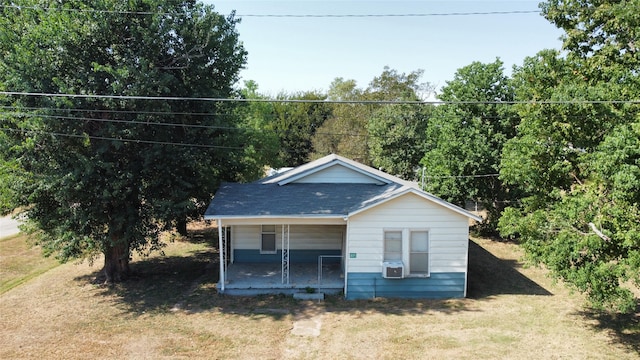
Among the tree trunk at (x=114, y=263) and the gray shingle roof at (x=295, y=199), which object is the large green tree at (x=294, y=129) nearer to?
the gray shingle roof at (x=295, y=199)

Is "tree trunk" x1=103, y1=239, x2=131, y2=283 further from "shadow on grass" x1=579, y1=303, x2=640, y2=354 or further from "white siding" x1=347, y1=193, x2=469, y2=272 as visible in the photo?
"shadow on grass" x1=579, y1=303, x2=640, y2=354

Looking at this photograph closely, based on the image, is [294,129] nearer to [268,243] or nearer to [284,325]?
[268,243]

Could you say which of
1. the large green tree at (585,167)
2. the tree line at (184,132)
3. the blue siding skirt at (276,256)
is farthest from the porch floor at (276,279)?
the large green tree at (585,167)

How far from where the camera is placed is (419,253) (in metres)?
13.1

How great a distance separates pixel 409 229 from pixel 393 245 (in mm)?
693

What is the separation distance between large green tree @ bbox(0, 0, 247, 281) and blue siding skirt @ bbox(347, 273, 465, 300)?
5.91m

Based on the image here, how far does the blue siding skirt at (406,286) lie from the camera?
1311 cm

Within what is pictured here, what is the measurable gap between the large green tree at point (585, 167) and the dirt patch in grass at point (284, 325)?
1.03 metres

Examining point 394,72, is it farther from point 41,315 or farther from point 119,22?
point 41,315

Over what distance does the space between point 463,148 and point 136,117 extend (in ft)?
50.3

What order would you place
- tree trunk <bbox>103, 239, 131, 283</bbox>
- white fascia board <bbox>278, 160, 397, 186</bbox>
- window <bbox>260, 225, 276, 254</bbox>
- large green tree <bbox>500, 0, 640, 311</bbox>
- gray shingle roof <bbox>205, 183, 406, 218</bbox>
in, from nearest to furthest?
1. large green tree <bbox>500, 0, 640, 311</bbox>
2. gray shingle roof <bbox>205, 183, 406, 218</bbox>
3. tree trunk <bbox>103, 239, 131, 283</bbox>
4. window <bbox>260, 225, 276, 254</bbox>
5. white fascia board <bbox>278, 160, 397, 186</bbox>

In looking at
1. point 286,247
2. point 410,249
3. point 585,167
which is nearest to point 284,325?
point 410,249

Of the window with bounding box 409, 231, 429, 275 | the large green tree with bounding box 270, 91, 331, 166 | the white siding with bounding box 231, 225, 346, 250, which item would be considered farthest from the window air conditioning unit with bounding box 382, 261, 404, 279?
the large green tree with bounding box 270, 91, 331, 166

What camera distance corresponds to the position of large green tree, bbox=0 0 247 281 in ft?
40.4
